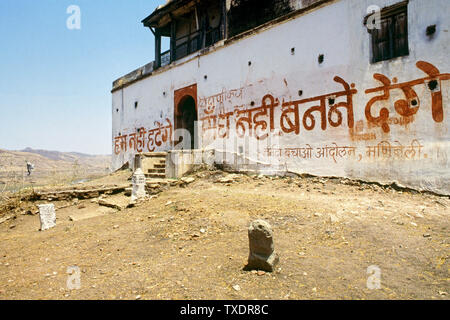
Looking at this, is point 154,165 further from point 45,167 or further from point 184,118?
point 45,167

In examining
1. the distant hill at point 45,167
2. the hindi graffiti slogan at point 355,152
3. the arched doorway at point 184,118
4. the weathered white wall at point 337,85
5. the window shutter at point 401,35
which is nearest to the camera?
the weathered white wall at point 337,85

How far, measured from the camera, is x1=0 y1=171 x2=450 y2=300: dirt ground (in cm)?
279

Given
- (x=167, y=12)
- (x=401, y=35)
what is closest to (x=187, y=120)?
(x=167, y=12)

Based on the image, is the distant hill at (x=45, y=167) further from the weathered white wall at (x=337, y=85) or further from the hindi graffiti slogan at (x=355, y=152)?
the hindi graffiti slogan at (x=355, y=152)

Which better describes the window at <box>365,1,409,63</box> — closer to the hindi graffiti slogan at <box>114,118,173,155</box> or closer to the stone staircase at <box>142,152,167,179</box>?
the stone staircase at <box>142,152,167,179</box>

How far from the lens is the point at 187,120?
11977 millimetres

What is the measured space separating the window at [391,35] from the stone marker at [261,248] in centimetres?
526

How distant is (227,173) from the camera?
862 centimetres

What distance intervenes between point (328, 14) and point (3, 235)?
29.4 feet

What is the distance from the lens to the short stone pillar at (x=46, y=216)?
5.81m

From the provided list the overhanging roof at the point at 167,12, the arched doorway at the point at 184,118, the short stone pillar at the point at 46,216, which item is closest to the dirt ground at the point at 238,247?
the short stone pillar at the point at 46,216

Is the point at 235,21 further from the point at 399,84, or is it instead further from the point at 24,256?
the point at 24,256

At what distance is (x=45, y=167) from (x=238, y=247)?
53.3 m
